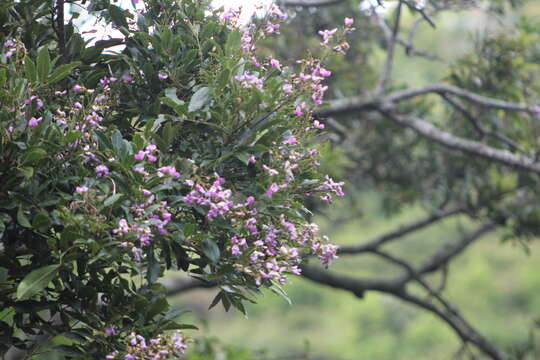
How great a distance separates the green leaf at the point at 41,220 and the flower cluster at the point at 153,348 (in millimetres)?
318

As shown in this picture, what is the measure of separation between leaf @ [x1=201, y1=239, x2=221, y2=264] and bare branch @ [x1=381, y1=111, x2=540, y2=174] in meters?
2.54

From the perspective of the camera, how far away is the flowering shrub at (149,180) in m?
1.43

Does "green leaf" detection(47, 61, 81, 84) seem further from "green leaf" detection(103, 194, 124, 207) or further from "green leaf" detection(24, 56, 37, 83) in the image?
"green leaf" detection(103, 194, 124, 207)

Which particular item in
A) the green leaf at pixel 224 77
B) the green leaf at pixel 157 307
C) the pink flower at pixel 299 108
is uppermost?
the pink flower at pixel 299 108

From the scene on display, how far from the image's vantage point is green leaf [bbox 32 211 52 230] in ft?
4.64

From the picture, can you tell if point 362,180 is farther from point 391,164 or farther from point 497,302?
point 497,302

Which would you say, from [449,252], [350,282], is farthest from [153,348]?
[449,252]

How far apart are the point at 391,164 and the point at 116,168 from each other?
11.6ft

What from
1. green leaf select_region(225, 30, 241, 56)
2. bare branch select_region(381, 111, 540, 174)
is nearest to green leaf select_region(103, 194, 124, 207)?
green leaf select_region(225, 30, 241, 56)

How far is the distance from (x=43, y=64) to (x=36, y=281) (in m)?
0.51

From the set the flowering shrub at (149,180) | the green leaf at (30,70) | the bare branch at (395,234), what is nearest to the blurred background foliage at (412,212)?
the bare branch at (395,234)

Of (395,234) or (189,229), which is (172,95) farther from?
(395,234)

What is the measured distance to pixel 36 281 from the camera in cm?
139

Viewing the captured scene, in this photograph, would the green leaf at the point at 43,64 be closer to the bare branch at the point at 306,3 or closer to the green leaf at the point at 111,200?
the green leaf at the point at 111,200
